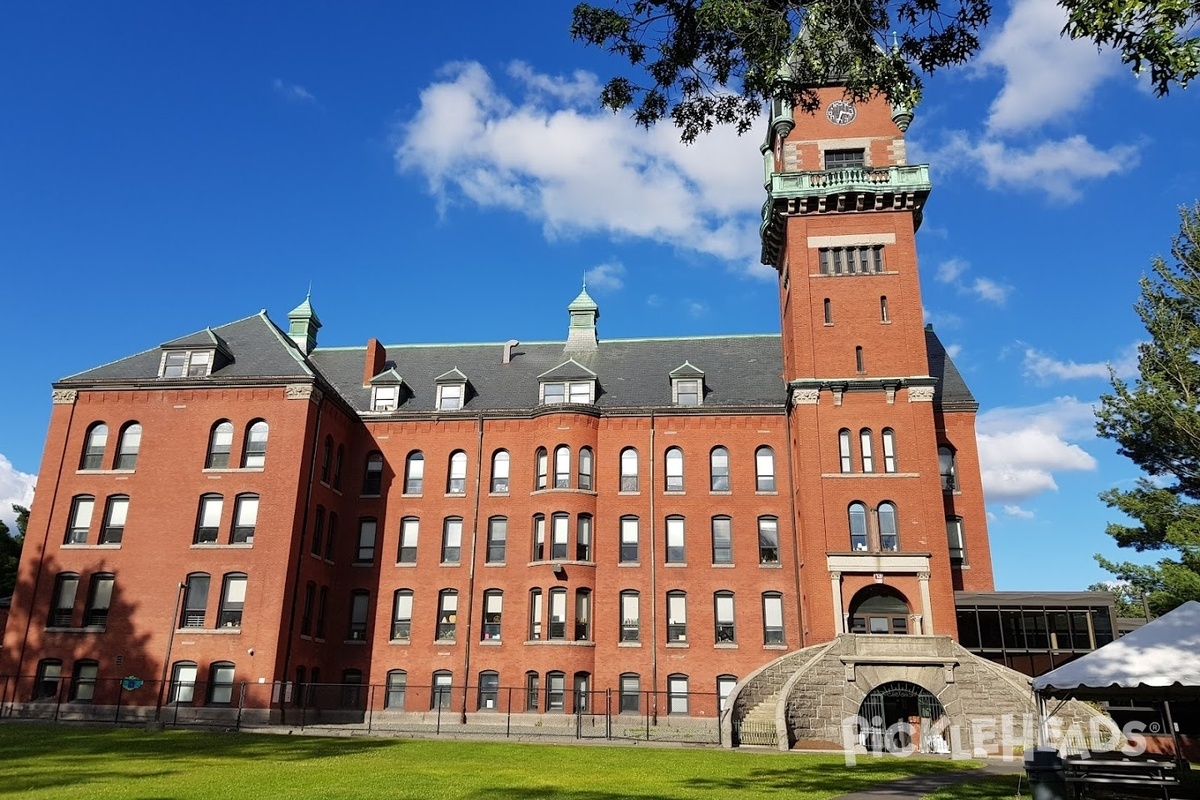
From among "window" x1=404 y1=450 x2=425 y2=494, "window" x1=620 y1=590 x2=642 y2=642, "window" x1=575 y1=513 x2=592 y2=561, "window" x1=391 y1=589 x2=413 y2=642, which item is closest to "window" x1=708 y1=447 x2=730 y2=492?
"window" x1=575 y1=513 x2=592 y2=561

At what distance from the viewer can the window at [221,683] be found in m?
30.6

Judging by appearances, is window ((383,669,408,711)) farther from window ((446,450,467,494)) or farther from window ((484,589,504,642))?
window ((446,450,467,494))

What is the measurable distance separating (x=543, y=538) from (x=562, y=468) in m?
3.11

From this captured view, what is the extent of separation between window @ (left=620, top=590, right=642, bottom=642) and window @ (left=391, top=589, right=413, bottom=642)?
9020mm

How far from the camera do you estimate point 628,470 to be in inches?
1473

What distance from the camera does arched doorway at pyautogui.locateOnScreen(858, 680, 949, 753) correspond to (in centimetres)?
2766

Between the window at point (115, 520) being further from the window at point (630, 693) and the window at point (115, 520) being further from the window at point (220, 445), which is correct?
the window at point (630, 693)

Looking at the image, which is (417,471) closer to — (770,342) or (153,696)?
(153,696)

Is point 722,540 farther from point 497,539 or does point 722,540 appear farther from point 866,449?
point 497,539

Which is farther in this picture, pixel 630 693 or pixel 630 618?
pixel 630 618

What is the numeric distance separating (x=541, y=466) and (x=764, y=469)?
9.75 metres

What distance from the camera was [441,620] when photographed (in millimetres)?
36094

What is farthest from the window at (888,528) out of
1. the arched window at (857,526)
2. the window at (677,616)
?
the window at (677,616)

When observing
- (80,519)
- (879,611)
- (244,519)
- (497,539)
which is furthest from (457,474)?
(879,611)
